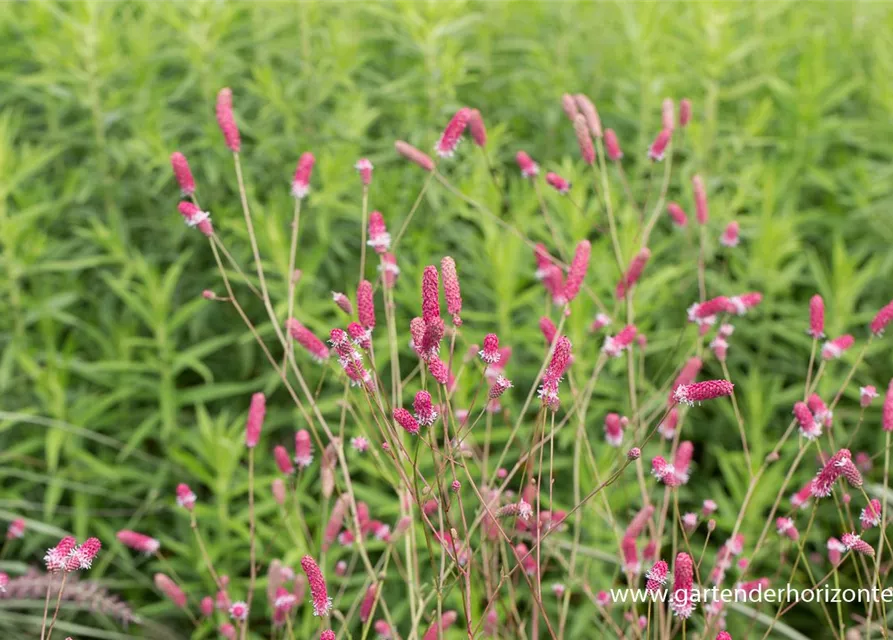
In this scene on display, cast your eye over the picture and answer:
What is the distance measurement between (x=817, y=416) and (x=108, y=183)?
242 centimetres

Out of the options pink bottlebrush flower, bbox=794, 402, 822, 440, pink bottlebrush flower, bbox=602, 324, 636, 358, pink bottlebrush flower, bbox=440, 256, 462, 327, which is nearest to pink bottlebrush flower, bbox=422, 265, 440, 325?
pink bottlebrush flower, bbox=440, 256, 462, 327

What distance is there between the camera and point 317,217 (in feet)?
10.3

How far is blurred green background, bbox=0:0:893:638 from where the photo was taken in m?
2.93

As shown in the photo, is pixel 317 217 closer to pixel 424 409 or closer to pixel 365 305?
pixel 365 305

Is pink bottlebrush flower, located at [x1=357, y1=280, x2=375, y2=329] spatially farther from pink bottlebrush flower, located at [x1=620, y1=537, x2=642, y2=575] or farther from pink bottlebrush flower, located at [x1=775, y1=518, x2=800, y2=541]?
pink bottlebrush flower, located at [x1=775, y1=518, x2=800, y2=541]

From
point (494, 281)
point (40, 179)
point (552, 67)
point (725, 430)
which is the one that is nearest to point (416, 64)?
point (552, 67)

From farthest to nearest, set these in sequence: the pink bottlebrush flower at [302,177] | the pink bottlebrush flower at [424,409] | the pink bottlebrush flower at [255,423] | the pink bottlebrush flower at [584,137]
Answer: the pink bottlebrush flower at [584,137] < the pink bottlebrush flower at [302,177] < the pink bottlebrush flower at [255,423] < the pink bottlebrush flower at [424,409]

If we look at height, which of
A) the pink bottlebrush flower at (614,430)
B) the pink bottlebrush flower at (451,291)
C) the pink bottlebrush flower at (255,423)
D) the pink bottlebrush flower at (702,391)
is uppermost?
the pink bottlebrush flower at (451,291)

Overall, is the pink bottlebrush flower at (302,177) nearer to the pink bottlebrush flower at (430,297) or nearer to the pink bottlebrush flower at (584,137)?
the pink bottlebrush flower at (584,137)

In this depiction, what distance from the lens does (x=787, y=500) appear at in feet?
9.75

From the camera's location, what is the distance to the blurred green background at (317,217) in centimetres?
293

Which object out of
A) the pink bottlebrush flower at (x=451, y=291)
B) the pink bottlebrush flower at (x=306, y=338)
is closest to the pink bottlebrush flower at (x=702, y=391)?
the pink bottlebrush flower at (x=451, y=291)

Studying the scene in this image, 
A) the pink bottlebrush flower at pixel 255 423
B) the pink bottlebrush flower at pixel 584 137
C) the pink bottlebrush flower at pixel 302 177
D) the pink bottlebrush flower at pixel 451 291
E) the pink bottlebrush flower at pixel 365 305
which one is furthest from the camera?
the pink bottlebrush flower at pixel 584 137

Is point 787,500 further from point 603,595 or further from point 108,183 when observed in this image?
point 108,183
